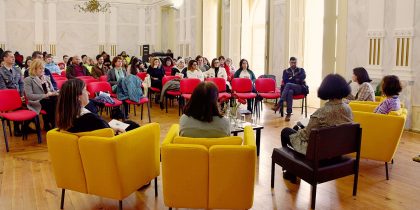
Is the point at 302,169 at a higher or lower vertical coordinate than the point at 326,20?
lower

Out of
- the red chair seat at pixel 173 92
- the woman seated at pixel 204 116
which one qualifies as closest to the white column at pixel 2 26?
the red chair seat at pixel 173 92

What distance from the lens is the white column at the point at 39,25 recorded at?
17.2 metres

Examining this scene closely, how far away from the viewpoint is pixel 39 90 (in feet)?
22.3

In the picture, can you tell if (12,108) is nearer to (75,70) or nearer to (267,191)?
(75,70)

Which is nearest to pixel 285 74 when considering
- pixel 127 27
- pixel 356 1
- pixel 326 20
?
pixel 326 20

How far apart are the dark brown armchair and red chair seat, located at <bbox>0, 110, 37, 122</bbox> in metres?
4.18

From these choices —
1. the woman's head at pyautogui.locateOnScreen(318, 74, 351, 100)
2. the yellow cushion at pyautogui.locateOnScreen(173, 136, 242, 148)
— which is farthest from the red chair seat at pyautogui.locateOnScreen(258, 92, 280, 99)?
the yellow cushion at pyautogui.locateOnScreen(173, 136, 242, 148)

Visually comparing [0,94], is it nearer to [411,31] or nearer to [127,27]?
[411,31]

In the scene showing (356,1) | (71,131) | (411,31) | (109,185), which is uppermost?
(356,1)

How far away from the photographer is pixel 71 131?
3.68m

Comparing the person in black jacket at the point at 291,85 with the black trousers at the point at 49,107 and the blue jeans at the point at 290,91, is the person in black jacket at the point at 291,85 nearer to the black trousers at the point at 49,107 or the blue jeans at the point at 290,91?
the blue jeans at the point at 290,91

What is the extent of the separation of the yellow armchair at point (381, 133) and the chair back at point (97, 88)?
517cm

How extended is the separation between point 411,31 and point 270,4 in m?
4.66

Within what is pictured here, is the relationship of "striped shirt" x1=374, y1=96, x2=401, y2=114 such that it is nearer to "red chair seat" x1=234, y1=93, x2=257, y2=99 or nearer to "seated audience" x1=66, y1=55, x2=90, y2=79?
"red chair seat" x1=234, y1=93, x2=257, y2=99
